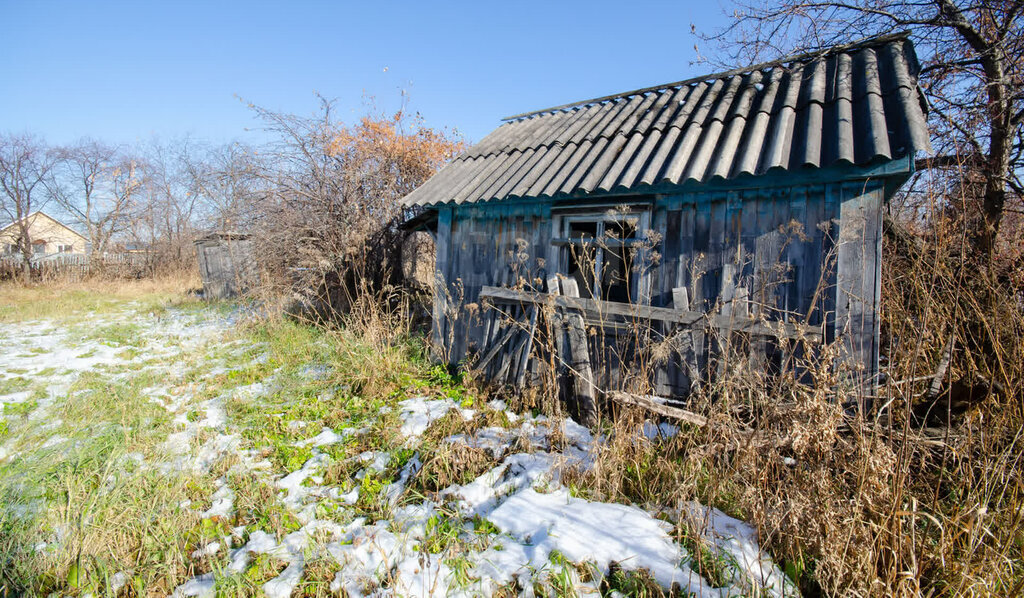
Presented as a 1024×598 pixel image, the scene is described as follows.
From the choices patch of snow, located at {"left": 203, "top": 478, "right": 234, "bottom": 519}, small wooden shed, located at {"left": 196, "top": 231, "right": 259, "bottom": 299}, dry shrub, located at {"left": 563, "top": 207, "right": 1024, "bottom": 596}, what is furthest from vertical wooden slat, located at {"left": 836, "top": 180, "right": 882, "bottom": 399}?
small wooden shed, located at {"left": 196, "top": 231, "right": 259, "bottom": 299}

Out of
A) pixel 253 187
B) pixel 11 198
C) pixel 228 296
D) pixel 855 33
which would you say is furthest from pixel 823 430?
pixel 11 198

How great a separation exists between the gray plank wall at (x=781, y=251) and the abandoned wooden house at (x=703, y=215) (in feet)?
0.04

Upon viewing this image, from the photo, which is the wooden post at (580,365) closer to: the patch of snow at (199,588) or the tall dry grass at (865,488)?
the tall dry grass at (865,488)

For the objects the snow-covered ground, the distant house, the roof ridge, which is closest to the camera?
the snow-covered ground

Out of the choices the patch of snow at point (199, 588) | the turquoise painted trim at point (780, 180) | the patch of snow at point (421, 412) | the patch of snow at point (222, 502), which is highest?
the turquoise painted trim at point (780, 180)

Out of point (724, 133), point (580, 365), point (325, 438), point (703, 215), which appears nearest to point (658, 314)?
point (580, 365)

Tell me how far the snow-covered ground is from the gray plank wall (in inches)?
60.9

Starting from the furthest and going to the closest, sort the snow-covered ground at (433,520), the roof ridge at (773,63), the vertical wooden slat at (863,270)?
the roof ridge at (773,63), the vertical wooden slat at (863,270), the snow-covered ground at (433,520)

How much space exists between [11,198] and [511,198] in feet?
89.0

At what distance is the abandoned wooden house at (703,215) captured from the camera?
3.44 metres

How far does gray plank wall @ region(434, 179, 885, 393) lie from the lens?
3.45 m

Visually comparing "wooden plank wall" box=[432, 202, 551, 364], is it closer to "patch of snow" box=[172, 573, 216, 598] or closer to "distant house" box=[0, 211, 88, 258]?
"patch of snow" box=[172, 573, 216, 598]

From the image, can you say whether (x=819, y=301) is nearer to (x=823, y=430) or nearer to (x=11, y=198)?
(x=823, y=430)

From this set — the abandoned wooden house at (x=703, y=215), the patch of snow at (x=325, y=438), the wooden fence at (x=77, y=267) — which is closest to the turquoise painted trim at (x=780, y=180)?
the abandoned wooden house at (x=703, y=215)
